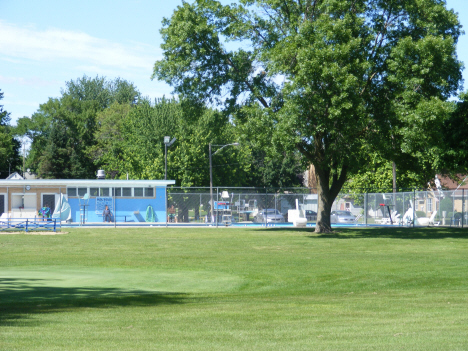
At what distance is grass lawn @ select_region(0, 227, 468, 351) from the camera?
7.45 metres

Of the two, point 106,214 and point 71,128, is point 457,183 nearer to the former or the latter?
point 106,214

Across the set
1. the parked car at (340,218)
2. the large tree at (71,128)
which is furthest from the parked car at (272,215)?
the large tree at (71,128)

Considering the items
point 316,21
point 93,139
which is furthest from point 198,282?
point 93,139

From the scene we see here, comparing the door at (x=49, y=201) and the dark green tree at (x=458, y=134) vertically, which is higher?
the dark green tree at (x=458, y=134)

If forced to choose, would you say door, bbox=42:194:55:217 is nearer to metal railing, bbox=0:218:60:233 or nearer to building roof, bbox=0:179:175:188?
building roof, bbox=0:179:175:188

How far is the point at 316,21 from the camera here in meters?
29.7

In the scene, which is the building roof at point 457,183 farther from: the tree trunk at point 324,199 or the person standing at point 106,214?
the person standing at point 106,214

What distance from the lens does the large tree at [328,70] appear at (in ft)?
92.9

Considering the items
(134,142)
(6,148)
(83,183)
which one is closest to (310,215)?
(83,183)

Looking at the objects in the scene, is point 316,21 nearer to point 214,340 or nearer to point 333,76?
point 333,76

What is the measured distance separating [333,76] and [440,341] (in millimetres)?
21862

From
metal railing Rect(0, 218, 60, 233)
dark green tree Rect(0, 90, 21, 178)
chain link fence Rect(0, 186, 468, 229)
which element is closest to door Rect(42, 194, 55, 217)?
chain link fence Rect(0, 186, 468, 229)

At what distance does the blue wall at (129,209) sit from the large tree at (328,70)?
12.2 metres

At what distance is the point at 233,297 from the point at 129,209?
3346cm
